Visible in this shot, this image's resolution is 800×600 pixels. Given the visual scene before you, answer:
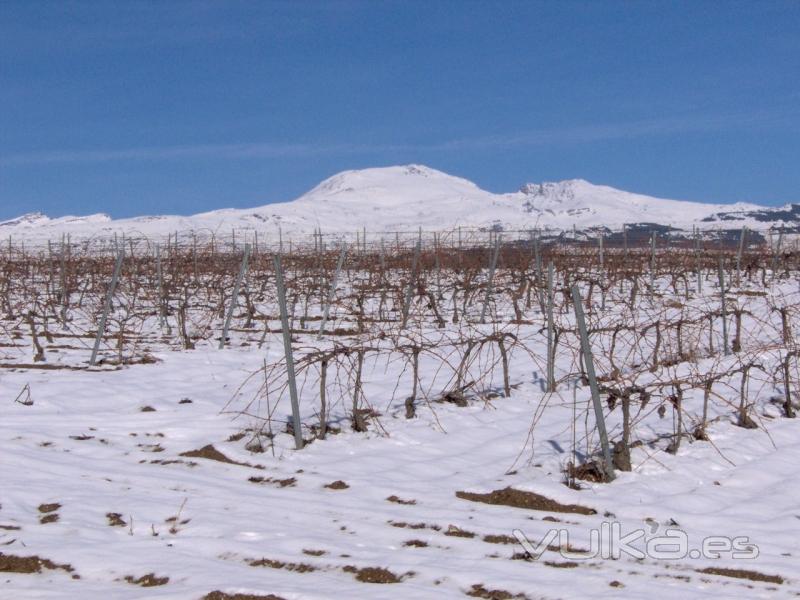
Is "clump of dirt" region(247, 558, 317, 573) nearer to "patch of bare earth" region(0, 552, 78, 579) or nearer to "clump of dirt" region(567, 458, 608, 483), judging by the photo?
"patch of bare earth" region(0, 552, 78, 579)

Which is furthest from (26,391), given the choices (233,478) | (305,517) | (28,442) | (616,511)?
(616,511)

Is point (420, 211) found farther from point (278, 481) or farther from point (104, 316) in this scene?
point (278, 481)

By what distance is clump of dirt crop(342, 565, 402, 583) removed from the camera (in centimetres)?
350

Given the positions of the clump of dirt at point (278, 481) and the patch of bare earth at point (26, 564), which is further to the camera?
the clump of dirt at point (278, 481)

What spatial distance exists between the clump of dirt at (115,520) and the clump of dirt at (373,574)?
119cm

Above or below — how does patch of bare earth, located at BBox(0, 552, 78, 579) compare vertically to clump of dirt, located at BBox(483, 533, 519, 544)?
above

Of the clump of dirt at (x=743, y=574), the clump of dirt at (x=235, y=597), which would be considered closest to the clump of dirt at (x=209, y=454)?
the clump of dirt at (x=235, y=597)

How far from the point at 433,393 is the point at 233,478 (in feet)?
8.16

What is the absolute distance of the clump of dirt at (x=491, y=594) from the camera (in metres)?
3.30

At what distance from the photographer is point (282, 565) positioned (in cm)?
366

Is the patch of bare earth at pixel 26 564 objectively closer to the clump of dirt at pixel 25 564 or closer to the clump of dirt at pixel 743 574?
the clump of dirt at pixel 25 564

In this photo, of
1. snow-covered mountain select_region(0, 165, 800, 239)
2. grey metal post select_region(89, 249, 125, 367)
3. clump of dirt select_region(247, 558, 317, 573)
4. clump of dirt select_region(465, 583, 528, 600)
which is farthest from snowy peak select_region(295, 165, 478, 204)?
clump of dirt select_region(465, 583, 528, 600)

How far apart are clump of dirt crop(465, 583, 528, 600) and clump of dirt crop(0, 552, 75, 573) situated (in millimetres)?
1537

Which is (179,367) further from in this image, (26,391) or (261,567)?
(261,567)
